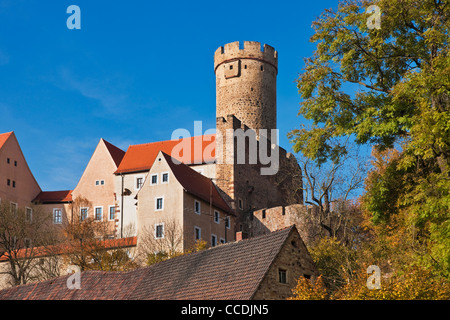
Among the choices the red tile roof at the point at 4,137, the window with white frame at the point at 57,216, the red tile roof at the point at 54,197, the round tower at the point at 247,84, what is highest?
the round tower at the point at 247,84

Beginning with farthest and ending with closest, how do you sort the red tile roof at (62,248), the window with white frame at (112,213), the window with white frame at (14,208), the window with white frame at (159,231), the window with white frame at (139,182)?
the window with white frame at (112,213)
the window with white frame at (139,182)
the window with white frame at (14,208)
the red tile roof at (62,248)
the window with white frame at (159,231)

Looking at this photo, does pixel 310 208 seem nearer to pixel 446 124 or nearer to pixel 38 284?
pixel 38 284

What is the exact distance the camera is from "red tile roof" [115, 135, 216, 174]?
58188 mm

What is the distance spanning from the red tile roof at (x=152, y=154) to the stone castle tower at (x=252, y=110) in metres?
2.07

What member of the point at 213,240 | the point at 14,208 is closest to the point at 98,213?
the point at 14,208

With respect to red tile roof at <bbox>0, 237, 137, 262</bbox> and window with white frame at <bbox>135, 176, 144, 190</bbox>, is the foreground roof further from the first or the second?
window with white frame at <bbox>135, 176, 144, 190</bbox>

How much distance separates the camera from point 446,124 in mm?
21234

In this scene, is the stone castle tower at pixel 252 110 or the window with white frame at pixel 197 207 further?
the stone castle tower at pixel 252 110

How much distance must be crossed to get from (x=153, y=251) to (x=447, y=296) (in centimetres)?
2751

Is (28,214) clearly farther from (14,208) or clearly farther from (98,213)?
(98,213)

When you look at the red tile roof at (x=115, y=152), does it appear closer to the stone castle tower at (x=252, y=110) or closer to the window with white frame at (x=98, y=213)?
the window with white frame at (x=98, y=213)

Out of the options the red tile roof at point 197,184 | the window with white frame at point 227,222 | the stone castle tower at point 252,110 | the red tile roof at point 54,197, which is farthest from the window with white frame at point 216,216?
the red tile roof at point 54,197

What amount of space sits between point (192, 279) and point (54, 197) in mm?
37745

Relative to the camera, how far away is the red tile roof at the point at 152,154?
58188 millimetres
